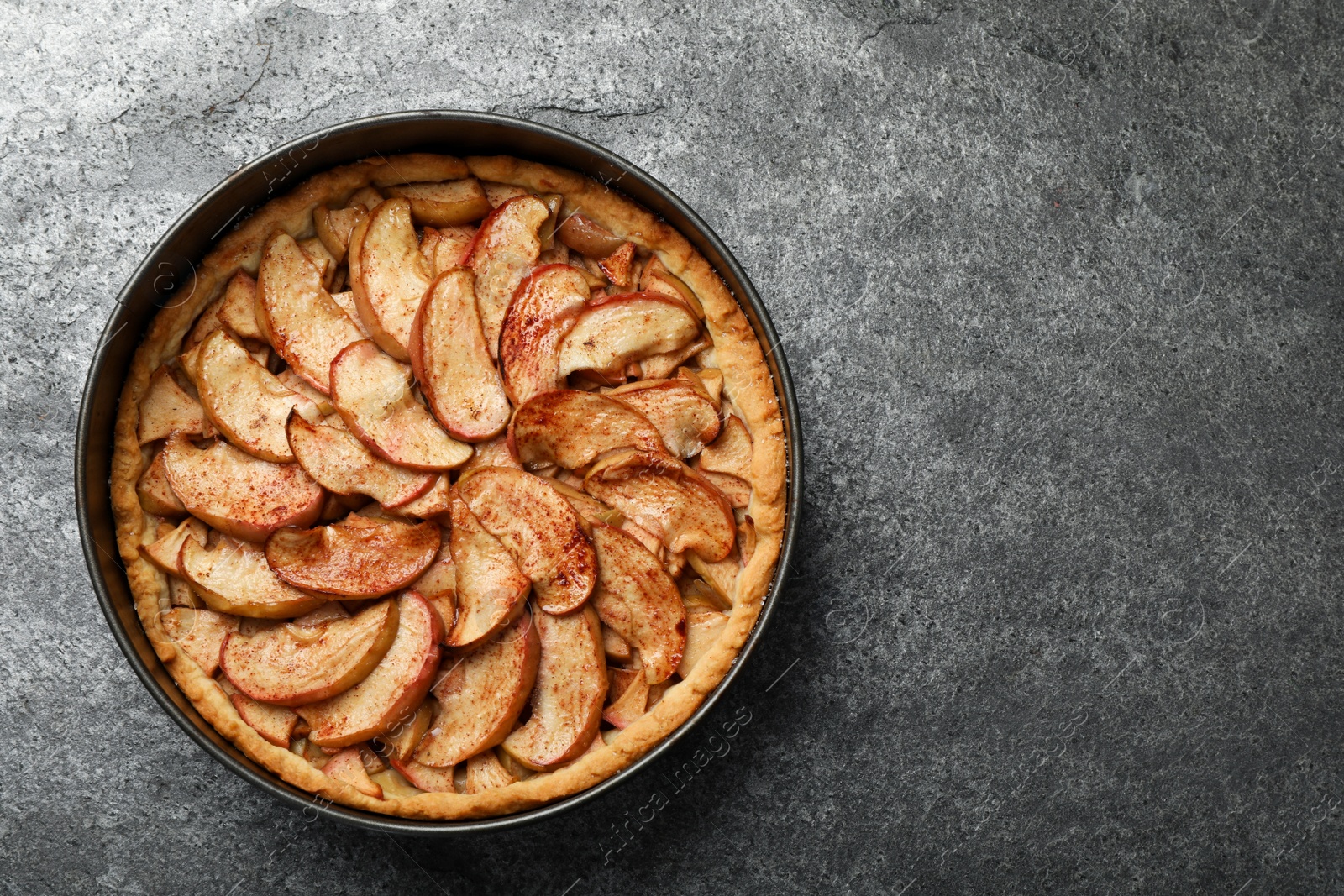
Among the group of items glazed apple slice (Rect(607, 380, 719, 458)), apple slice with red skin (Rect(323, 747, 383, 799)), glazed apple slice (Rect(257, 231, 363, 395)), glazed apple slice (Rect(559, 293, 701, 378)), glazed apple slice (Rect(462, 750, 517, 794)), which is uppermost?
glazed apple slice (Rect(257, 231, 363, 395))

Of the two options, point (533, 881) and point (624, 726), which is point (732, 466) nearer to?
point (624, 726)

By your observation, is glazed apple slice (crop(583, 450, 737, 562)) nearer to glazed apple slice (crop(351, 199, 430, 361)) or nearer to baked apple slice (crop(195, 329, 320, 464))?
glazed apple slice (crop(351, 199, 430, 361))

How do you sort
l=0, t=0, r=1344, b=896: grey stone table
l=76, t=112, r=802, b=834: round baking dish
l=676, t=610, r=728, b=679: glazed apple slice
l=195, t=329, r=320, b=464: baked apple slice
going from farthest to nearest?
l=0, t=0, r=1344, b=896: grey stone table → l=676, t=610, r=728, b=679: glazed apple slice → l=195, t=329, r=320, b=464: baked apple slice → l=76, t=112, r=802, b=834: round baking dish

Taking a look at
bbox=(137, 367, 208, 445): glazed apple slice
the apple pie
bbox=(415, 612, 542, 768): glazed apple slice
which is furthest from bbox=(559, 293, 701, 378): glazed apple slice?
bbox=(137, 367, 208, 445): glazed apple slice

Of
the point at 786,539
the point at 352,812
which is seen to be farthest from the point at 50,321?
the point at 786,539

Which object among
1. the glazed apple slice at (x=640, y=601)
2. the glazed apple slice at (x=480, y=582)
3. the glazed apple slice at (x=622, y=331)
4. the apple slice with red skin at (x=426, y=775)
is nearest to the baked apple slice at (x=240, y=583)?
the glazed apple slice at (x=480, y=582)

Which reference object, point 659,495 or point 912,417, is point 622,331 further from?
point 912,417
